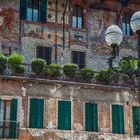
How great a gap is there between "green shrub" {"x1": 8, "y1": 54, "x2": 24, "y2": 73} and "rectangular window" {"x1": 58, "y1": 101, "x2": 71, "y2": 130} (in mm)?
2690

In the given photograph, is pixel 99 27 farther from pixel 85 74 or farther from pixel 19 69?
pixel 19 69

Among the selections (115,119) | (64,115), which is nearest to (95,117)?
(115,119)

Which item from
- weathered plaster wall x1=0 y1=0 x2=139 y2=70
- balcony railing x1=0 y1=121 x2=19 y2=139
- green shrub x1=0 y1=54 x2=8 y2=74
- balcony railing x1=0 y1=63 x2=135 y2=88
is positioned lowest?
balcony railing x1=0 y1=121 x2=19 y2=139

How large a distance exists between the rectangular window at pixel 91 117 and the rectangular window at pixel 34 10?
5.37 meters

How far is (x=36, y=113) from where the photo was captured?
63.4ft

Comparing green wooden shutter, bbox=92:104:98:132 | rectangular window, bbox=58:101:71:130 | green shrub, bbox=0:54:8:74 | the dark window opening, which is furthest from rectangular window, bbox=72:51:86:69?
green shrub, bbox=0:54:8:74

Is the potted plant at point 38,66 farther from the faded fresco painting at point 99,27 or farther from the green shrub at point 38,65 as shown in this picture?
the faded fresco painting at point 99,27

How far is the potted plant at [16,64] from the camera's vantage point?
1916cm

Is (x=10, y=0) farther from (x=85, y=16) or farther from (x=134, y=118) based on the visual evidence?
(x=134, y=118)

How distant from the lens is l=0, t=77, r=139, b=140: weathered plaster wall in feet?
62.6

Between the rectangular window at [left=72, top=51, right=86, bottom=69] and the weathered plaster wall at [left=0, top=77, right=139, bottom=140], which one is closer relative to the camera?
the weathered plaster wall at [left=0, top=77, right=139, bottom=140]

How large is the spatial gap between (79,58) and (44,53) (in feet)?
6.81

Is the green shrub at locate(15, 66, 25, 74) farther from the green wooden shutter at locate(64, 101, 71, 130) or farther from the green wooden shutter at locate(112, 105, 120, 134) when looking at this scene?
the green wooden shutter at locate(112, 105, 120, 134)

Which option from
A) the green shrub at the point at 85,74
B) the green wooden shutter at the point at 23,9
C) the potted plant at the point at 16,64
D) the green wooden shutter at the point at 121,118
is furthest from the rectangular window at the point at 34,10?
the green wooden shutter at the point at 121,118
